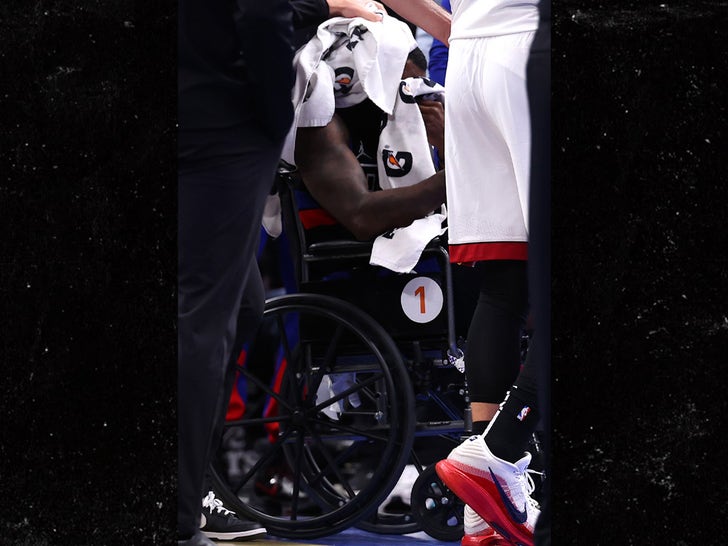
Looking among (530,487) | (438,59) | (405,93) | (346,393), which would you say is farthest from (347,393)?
(438,59)

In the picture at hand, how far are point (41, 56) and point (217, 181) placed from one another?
23.6 inches

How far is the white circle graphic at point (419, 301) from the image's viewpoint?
243 centimetres

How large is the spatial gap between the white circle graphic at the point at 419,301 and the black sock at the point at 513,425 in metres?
0.29

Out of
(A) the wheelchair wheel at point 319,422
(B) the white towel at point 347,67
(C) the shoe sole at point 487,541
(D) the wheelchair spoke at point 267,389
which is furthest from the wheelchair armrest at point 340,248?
(C) the shoe sole at point 487,541

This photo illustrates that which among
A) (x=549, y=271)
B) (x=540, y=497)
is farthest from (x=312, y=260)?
(x=540, y=497)

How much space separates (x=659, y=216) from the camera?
234 cm

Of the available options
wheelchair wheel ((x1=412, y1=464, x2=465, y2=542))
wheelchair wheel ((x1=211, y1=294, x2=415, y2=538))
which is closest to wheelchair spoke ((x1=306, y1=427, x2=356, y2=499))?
wheelchair wheel ((x1=211, y1=294, x2=415, y2=538))

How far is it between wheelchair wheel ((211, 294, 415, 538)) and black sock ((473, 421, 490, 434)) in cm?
16

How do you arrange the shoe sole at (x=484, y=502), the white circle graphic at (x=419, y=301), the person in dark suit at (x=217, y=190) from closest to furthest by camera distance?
the person in dark suit at (x=217, y=190) → the shoe sole at (x=484, y=502) → the white circle graphic at (x=419, y=301)

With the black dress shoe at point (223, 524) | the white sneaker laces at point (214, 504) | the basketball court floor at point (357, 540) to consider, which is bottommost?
the basketball court floor at point (357, 540)

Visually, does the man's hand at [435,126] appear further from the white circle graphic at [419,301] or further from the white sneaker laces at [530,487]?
the white sneaker laces at [530,487]

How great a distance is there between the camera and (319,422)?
2.37m

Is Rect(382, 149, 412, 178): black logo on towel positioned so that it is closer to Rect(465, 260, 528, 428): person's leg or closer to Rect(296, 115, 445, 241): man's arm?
Rect(296, 115, 445, 241): man's arm

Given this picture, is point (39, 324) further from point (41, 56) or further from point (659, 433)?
point (659, 433)
